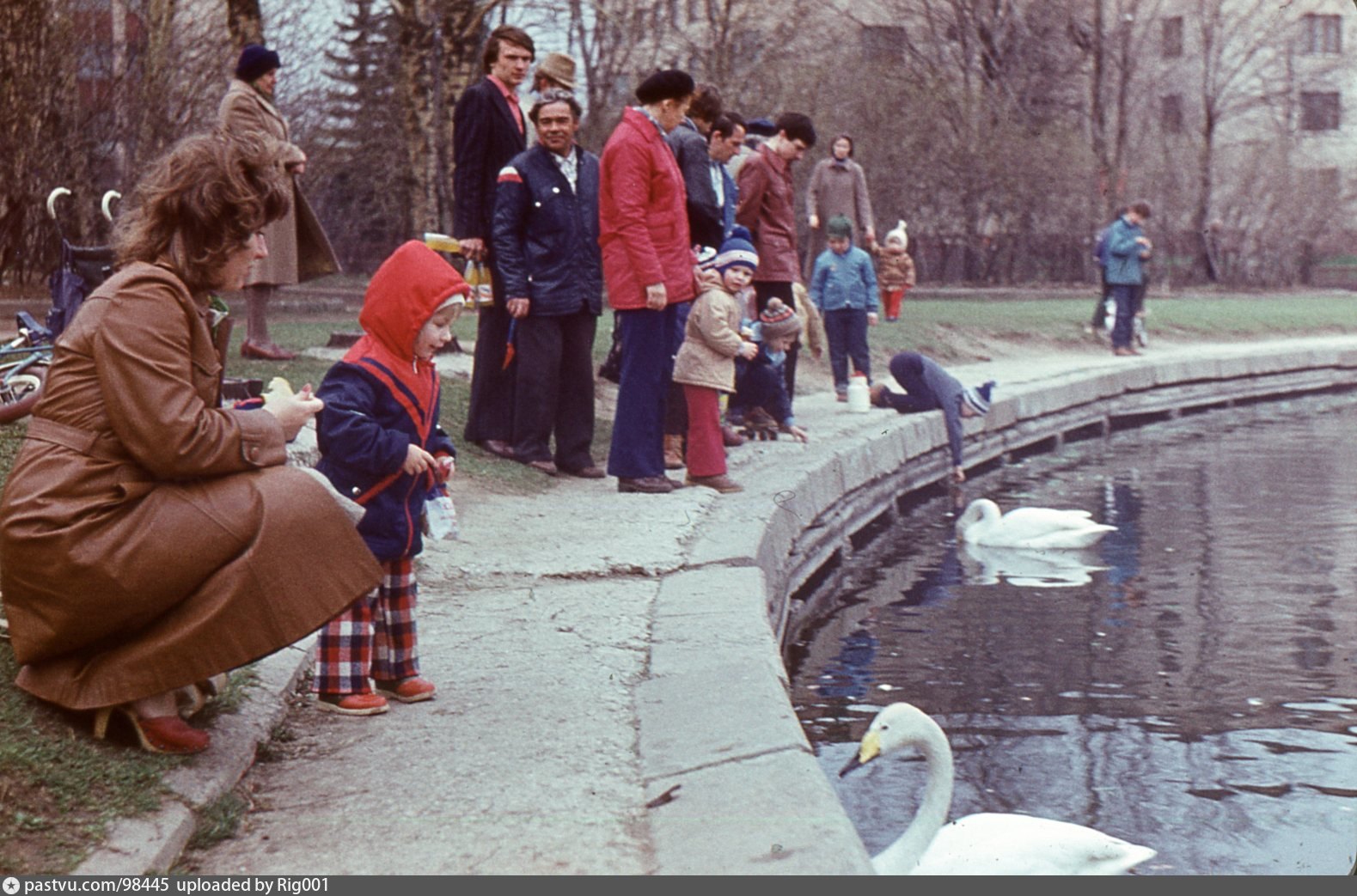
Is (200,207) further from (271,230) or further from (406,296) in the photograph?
(271,230)

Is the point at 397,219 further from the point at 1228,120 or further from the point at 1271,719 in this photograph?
the point at 1271,719

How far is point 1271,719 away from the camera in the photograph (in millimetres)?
6168

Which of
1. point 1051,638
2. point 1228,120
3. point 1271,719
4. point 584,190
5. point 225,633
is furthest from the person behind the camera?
point 1228,120

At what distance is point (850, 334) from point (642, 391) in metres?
4.93

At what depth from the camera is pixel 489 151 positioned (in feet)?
28.5

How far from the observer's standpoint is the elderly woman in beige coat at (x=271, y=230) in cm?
955

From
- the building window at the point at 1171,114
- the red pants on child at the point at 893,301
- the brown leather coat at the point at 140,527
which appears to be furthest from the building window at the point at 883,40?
the brown leather coat at the point at 140,527

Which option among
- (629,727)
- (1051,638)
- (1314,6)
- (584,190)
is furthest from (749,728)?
(1314,6)

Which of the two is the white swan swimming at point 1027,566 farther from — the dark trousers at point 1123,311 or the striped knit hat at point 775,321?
the dark trousers at point 1123,311

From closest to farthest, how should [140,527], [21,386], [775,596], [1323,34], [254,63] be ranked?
[140,527] → [775,596] → [21,386] → [254,63] → [1323,34]

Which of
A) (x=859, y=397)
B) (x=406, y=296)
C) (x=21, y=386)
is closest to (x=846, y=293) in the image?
(x=859, y=397)

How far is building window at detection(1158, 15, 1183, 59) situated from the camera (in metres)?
33.3

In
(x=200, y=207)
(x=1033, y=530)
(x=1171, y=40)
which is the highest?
(x=1171, y=40)

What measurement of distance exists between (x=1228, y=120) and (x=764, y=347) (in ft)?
90.3
